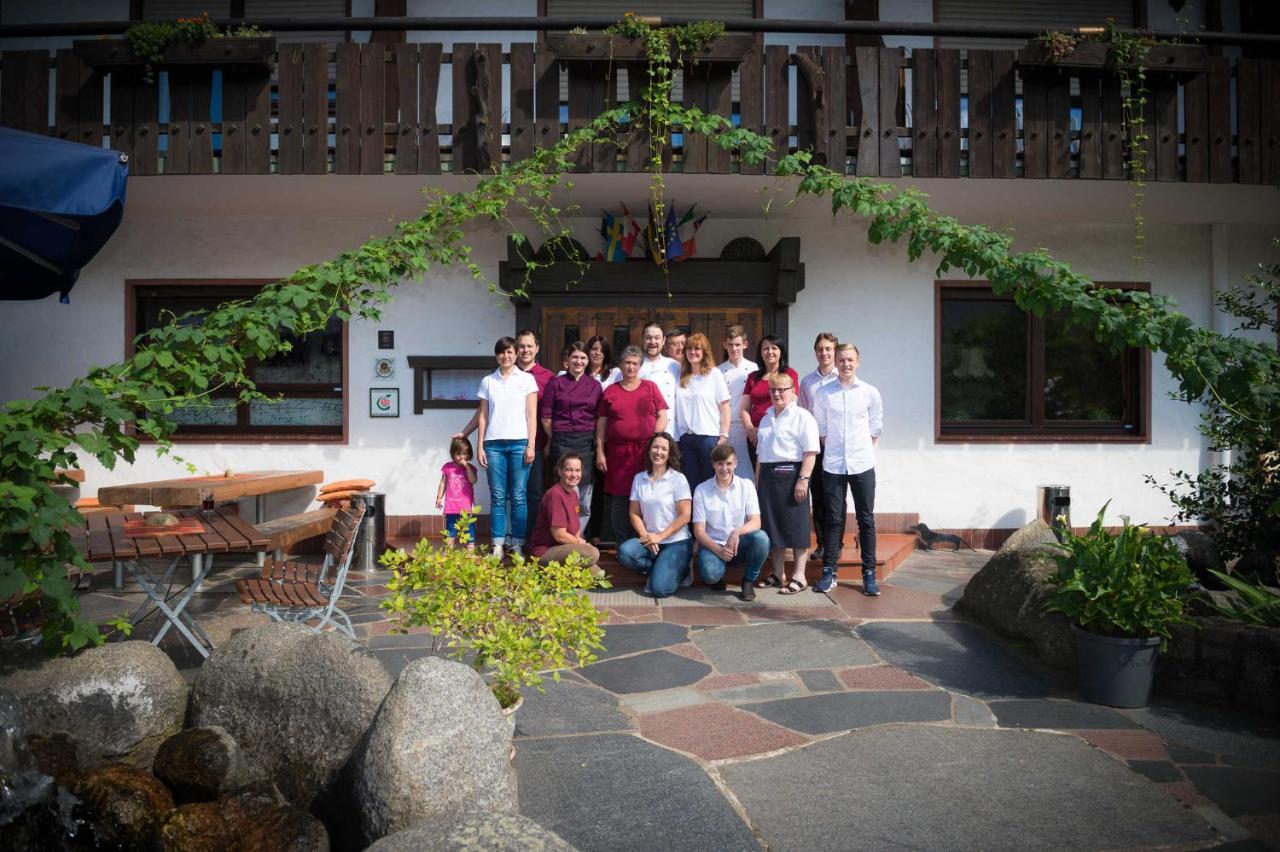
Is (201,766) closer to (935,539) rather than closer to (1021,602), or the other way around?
(1021,602)

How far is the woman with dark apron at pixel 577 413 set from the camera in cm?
759

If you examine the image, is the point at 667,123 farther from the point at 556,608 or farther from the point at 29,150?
the point at 556,608

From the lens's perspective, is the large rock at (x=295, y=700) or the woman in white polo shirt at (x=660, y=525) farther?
the woman in white polo shirt at (x=660, y=525)

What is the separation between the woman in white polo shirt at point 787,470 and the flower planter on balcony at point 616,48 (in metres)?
2.94

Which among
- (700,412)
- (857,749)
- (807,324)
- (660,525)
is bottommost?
(857,749)

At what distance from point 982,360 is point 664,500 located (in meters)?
4.65

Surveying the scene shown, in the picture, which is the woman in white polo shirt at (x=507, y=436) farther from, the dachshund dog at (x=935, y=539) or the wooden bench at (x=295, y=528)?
the dachshund dog at (x=935, y=539)

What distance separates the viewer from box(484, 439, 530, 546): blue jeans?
296 inches

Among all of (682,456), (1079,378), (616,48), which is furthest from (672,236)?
(1079,378)

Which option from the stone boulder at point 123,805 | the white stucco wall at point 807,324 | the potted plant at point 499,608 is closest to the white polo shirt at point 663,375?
the white stucco wall at point 807,324

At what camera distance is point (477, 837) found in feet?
8.18

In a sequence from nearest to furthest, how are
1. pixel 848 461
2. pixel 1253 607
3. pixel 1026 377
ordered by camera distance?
pixel 1253 607
pixel 848 461
pixel 1026 377

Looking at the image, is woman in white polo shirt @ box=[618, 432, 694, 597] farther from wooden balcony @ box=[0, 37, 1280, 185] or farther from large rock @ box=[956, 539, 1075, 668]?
wooden balcony @ box=[0, 37, 1280, 185]

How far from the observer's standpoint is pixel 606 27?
8070 mm
